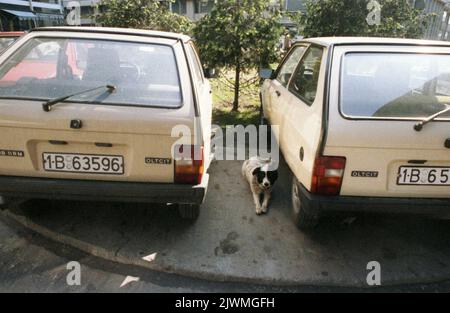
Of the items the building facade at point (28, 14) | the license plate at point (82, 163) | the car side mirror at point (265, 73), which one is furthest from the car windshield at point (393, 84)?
the building facade at point (28, 14)

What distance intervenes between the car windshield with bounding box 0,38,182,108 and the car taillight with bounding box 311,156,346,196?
1.13 metres

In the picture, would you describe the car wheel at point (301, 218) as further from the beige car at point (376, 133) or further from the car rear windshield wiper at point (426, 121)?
the car rear windshield wiper at point (426, 121)

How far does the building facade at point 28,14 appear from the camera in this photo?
27016 millimetres

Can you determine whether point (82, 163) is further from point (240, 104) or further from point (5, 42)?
point (5, 42)

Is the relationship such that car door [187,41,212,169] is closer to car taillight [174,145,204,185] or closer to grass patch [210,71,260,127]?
car taillight [174,145,204,185]

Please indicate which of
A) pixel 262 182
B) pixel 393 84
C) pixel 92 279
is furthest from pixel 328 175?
pixel 92 279

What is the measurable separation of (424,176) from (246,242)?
1497 millimetres

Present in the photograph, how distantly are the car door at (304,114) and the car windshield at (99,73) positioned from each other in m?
1.04

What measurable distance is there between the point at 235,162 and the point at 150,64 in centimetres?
233

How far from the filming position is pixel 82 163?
2570 millimetres

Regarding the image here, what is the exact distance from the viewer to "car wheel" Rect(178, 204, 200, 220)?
10.2 feet

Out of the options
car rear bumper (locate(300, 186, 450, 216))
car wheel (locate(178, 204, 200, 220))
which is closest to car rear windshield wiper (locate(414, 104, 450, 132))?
car rear bumper (locate(300, 186, 450, 216))

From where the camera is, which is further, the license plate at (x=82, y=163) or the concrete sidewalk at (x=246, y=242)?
the concrete sidewalk at (x=246, y=242)
